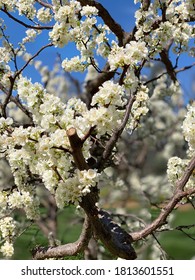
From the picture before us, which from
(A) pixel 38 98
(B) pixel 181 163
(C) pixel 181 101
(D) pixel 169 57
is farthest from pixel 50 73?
(A) pixel 38 98

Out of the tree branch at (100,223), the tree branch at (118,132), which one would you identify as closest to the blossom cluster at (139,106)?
the tree branch at (118,132)

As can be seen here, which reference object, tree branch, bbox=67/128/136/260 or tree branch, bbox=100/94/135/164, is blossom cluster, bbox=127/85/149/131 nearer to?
tree branch, bbox=100/94/135/164

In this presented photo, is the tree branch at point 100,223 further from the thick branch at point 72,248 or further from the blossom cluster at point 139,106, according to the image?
the blossom cluster at point 139,106

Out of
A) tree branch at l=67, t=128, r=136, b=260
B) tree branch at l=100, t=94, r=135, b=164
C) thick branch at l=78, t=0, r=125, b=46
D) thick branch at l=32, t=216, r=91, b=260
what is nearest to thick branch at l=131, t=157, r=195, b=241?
tree branch at l=67, t=128, r=136, b=260

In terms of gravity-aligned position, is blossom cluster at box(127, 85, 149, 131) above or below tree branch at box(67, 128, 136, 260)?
above

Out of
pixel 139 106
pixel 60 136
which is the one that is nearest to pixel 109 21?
pixel 139 106

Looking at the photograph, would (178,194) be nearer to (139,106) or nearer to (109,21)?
(139,106)

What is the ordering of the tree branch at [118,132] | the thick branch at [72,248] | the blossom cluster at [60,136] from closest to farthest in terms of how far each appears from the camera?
the blossom cluster at [60,136] < the thick branch at [72,248] < the tree branch at [118,132]

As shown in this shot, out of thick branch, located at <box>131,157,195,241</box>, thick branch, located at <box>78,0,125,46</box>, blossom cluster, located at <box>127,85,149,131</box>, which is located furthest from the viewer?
thick branch, located at <box>78,0,125,46</box>

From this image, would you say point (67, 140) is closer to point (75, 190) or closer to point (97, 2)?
point (75, 190)

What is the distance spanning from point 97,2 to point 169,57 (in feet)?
3.11

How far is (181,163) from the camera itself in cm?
318

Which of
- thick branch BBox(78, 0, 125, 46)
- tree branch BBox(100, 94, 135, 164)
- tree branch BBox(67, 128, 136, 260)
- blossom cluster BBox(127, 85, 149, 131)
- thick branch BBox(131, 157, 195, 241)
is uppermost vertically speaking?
thick branch BBox(78, 0, 125, 46)
